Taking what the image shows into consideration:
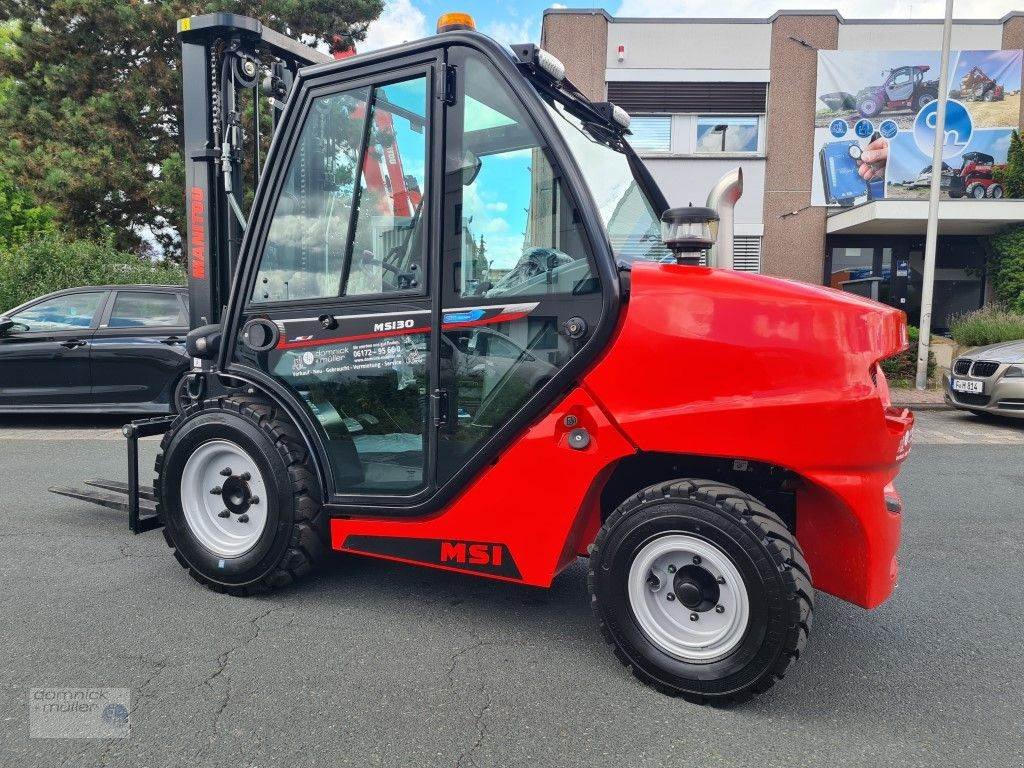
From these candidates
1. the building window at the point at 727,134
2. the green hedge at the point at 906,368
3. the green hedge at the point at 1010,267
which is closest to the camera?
the green hedge at the point at 906,368

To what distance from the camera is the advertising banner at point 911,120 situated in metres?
16.4

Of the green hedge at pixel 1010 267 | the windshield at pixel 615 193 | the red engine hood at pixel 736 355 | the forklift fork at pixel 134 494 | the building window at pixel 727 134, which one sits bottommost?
the forklift fork at pixel 134 494

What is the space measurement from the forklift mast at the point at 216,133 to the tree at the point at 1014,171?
58.7ft

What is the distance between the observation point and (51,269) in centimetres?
1203

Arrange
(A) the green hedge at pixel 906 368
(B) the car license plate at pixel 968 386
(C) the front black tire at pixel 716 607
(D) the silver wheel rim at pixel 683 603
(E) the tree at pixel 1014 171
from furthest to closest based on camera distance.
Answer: (E) the tree at pixel 1014 171 → (A) the green hedge at pixel 906 368 → (B) the car license plate at pixel 968 386 → (D) the silver wheel rim at pixel 683 603 → (C) the front black tire at pixel 716 607

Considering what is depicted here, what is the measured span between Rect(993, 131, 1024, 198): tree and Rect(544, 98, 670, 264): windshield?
1698 centimetres

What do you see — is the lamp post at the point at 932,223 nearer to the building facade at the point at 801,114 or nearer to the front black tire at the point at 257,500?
the building facade at the point at 801,114

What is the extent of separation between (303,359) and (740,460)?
6.39 feet

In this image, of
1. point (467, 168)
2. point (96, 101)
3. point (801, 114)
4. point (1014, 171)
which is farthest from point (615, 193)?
point (96, 101)

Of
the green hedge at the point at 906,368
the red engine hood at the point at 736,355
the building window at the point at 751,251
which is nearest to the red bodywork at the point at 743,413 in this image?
the red engine hood at the point at 736,355

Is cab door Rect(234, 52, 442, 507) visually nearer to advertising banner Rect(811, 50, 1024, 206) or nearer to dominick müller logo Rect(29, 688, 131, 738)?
dominick müller logo Rect(29, 688, 131, 738)

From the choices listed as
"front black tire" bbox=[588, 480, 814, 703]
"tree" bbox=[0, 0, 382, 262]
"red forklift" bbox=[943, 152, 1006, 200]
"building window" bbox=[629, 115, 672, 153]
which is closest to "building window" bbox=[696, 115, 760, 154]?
"building window" bbox=[629, 115, 672, 153]

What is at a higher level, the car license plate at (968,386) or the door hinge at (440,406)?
the door hinge at (440,406)

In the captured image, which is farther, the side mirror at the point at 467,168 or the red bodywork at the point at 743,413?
the side mirror at the point at 467,168
